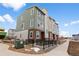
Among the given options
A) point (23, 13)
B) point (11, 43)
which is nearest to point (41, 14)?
point (23, 13)

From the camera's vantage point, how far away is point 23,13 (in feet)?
12.0

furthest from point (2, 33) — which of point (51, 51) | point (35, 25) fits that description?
point (51, 51)

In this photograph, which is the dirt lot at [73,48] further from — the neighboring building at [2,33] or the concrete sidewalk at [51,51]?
the neighboring building at [2,33]

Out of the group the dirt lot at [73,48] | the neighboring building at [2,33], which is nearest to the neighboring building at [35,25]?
the neighboring building at [2,33]

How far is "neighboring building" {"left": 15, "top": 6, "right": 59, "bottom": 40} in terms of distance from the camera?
3.61m

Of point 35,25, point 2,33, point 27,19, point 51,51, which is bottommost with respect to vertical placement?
point 51,51

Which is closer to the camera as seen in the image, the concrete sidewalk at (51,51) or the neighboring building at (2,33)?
the concrete sidewalk at (51,51)

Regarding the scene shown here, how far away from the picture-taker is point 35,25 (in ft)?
11.9

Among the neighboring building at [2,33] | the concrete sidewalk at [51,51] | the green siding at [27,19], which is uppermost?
the green siding at [27,19]

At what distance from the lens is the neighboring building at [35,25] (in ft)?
11.8

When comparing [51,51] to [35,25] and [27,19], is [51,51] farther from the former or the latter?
[27,19]

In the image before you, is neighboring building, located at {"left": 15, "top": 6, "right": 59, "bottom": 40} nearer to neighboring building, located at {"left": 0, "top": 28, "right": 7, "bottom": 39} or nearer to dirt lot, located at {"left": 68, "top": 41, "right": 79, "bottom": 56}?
neighboring building, located at {"left": 0, "top": 28, "right": 7, "bottom": 39}

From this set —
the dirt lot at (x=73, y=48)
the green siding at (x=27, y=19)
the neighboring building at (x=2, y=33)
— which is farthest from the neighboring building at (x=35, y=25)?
the dirt lot at (x=73, y=48)

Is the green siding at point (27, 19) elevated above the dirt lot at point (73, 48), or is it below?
above
